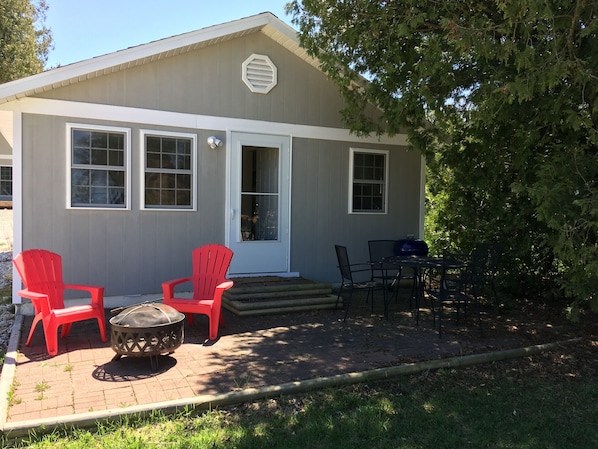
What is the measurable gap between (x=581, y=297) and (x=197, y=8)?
8.39m

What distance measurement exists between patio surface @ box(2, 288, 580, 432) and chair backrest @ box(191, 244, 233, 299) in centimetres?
46

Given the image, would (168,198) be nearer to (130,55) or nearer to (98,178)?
(98,178)

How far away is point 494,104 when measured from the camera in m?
4.76

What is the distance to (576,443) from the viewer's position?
319 centimetres

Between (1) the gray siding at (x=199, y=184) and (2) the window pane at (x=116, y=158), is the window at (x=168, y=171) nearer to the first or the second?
(1) the gray siding at (x=199, y=184)

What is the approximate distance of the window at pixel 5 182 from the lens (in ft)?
77.1

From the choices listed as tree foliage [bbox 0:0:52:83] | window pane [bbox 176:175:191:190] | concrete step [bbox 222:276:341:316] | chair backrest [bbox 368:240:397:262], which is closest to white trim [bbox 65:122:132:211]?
window pane [bbox 176:175:191:190]

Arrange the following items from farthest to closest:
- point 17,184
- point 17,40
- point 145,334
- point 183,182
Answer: point 17,40, point 183,182, point 17,184, point 145,334

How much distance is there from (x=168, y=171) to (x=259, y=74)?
2152mm

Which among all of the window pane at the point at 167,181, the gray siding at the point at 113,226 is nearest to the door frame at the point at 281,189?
the gray siding at the point at 113,226

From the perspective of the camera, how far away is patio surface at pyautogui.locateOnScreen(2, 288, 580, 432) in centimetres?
366

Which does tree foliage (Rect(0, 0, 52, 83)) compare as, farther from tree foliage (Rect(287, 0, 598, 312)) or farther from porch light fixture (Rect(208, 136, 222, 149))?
tree foliage (Rect(287, 0, 598, 312))

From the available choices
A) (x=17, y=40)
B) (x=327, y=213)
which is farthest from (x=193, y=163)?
(x=17, y=40)

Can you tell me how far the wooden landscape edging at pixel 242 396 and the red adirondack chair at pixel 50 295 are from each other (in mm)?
1645
